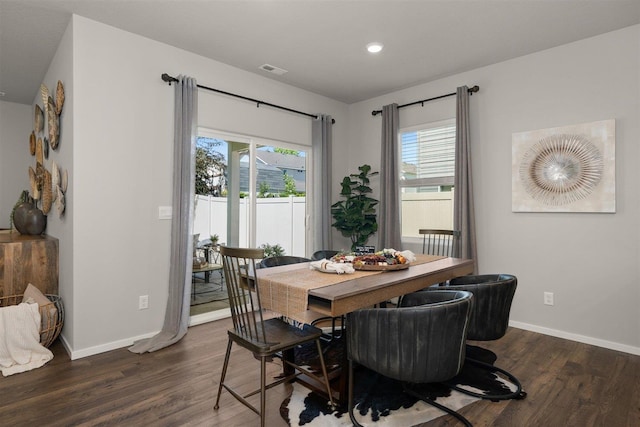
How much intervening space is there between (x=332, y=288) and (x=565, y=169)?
2.76 meters

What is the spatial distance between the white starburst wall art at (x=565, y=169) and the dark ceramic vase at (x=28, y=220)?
5.03 m

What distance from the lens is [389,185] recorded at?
476cm

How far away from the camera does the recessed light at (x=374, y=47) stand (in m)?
3.51

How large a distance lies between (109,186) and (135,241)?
0.53 meters

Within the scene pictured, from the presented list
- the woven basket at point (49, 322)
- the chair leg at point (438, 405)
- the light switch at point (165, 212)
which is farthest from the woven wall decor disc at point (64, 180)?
the chair leg at point (438, 405)

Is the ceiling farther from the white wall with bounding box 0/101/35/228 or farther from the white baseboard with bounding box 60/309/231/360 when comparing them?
the white baseboard with bounding box 60/309/231/360

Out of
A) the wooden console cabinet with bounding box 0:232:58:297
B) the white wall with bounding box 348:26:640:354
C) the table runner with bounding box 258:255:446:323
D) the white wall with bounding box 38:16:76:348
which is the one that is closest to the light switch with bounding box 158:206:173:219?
the white wall with bounding box 38:16:76:348

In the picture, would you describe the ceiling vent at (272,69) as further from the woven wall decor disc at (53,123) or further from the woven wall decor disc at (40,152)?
the woven wall decor disc at (40,152)

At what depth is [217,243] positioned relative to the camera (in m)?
4.11

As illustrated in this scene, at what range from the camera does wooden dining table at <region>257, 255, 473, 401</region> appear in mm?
2006

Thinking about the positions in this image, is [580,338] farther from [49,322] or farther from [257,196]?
[49,322]

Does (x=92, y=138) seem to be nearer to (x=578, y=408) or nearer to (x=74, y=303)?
(x=74, y=303)

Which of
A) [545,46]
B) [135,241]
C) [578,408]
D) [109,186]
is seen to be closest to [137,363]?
[135,241]

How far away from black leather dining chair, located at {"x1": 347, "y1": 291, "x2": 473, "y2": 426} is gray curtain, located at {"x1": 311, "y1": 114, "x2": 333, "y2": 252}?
2971mm
